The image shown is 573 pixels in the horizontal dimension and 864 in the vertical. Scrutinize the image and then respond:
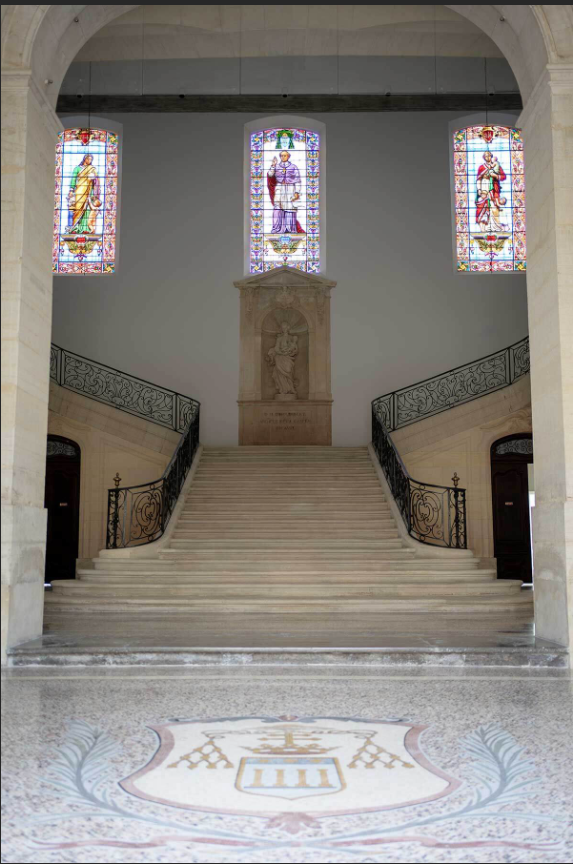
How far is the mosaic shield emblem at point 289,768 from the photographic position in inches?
108

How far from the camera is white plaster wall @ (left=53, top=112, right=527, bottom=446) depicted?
599 inches

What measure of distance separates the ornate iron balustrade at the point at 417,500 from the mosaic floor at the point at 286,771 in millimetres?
5826

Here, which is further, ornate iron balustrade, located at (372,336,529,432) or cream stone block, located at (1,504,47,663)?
ornate iron balustrade, located at (372,336,529,432)

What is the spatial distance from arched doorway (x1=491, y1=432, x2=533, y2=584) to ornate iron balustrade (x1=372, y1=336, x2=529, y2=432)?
3.91 feet

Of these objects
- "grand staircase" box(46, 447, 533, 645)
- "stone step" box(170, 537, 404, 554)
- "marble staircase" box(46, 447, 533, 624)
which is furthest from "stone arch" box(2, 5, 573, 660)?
"stone step" box(170, 537, 404, 554)

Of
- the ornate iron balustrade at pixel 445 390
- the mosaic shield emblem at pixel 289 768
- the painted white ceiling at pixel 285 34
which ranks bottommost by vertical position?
the mosaic shield emblem at pixel 289 768

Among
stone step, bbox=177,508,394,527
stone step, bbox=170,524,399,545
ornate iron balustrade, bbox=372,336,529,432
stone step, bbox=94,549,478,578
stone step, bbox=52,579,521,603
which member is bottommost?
stone step, bbox=52,579,521,603

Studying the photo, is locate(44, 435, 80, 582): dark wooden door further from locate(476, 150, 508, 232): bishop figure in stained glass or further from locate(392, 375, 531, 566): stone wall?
locate(476, 150, 508, 232): bishop figure in stained glass

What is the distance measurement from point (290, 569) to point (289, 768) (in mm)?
6004

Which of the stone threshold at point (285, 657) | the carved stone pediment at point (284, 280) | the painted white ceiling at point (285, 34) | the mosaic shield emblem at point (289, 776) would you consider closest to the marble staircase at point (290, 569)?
the stone threshold at point (285, 657)

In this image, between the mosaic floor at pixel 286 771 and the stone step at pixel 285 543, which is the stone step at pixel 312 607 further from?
the mosaic floor at pixel 286 771

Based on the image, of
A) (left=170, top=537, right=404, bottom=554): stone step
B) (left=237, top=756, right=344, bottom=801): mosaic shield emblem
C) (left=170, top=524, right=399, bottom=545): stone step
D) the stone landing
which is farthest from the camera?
(left=170, top=524, right=399, bottom=545): stone step

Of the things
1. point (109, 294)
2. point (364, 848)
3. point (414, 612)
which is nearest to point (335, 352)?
point (109, 294)

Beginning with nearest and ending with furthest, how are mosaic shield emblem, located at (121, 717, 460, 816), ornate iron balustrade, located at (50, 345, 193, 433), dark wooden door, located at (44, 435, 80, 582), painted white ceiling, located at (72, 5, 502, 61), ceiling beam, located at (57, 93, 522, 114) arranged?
mosaic shield emblem, located at (121, 717, 460, 816) → dark wooden door, located at (44, 435, 80, 582) → painted white ceiling, located at (72, 5, 502, 61) → ornate iron balustrade, located at (50, 345, 193, 433) → ceiling beam, located at (57, 93, 522, 114)
